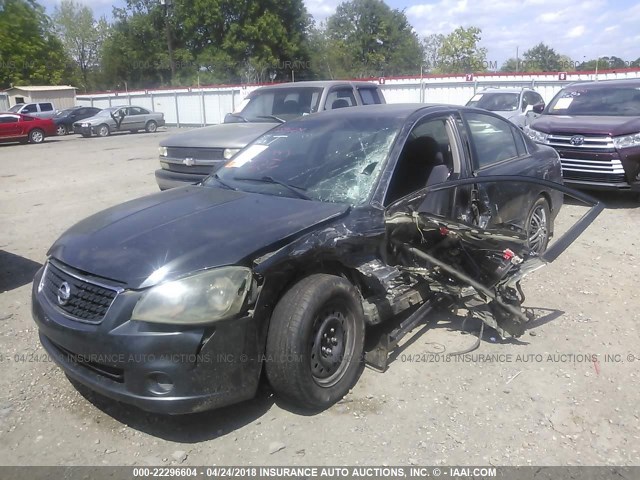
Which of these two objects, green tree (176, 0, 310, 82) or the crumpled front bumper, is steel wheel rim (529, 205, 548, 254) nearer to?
the crumpled front bumper

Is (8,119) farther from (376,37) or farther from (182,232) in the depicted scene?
(376,37)

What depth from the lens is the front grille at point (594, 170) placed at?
305 inches

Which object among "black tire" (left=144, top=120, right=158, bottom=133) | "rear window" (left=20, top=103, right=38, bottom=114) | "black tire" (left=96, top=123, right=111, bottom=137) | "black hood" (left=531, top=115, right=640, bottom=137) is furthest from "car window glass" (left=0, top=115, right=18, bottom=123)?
"black hood" (left=531, top=115, right=640, bottom=137)

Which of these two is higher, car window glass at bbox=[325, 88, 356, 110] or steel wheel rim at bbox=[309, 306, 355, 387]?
car window glass at bbox=[325, 88, 356, 110]

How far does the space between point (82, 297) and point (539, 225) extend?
439 cm

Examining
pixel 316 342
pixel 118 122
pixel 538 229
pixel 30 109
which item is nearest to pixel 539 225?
pixel 538 229

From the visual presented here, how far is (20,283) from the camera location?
5348 millimetres

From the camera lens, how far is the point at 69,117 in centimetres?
2816

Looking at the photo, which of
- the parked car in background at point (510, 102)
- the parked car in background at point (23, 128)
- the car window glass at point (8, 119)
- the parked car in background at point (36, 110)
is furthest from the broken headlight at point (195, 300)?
the parked car in background at point (36, 110)

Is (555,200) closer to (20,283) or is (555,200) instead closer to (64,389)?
(64,389)

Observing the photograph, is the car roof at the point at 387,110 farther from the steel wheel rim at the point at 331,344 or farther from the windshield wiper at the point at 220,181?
the steel wheel rim at the point at 331,344

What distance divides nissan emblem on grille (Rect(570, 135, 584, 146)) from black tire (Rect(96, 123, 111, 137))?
77.0ft

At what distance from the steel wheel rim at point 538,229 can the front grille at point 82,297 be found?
409 cm

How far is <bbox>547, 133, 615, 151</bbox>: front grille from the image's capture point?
25.6 feet
